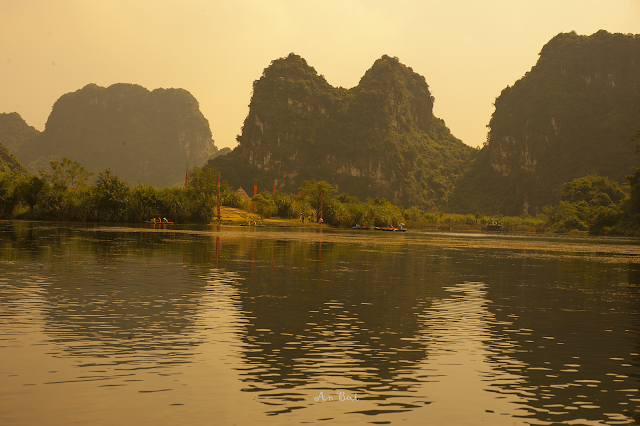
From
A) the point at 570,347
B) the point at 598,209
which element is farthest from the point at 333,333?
the point at 598,209

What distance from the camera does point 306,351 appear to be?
32.3 ft

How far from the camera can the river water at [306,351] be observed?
697cm

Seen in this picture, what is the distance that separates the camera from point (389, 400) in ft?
24.2

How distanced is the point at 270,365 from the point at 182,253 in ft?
76.8

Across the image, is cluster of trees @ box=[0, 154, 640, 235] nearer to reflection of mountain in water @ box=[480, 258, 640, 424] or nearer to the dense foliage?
the dense foliage

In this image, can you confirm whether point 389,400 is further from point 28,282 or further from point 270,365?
point 28,282

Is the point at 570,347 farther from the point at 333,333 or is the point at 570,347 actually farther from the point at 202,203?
the point at 202,203

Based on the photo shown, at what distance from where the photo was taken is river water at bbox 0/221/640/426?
22.9 feet

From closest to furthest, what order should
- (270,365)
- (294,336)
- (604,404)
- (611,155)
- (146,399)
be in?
1. (146,399)
2. (604,404)
3. (270,365)
4. (294,336)
5. (611,155)

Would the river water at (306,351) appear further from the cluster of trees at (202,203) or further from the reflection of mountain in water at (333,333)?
the cluster of trees at (202,203)

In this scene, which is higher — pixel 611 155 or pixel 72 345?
pixel 611 155

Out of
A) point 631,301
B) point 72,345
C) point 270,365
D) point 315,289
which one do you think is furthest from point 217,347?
point 631,301

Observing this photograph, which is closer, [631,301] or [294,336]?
[294,336]

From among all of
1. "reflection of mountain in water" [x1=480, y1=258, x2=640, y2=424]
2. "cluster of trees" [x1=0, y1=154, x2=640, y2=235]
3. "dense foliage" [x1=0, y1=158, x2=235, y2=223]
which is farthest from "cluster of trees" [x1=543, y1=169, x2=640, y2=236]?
"reflection of mountain in water" [x1=480, y1=258, x2=640, y2=424]
